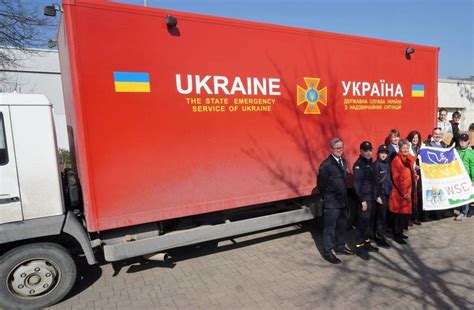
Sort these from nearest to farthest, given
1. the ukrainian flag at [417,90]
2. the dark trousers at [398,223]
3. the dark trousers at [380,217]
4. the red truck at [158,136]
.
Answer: the red truck at [158,136]
the dark trousers at [380,217]
the dark trousers at [398,223]
the ukrainian flag at [417,90]

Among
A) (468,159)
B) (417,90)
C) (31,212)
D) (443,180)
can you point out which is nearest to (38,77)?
(31,212)

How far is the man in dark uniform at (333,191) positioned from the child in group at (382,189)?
62 cm

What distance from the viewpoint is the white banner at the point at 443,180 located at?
5.94 m

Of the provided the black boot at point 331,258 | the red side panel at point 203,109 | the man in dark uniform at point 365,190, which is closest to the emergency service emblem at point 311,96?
the red side panel at point 203,109

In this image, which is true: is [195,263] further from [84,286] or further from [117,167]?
[117,167]

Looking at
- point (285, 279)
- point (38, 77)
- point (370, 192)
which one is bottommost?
point (285, 279)

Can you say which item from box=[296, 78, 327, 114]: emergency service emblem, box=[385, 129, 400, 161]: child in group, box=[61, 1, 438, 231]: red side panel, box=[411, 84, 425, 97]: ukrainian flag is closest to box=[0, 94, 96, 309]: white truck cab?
Result: box=[61, 1, 438, 231]: red side panel

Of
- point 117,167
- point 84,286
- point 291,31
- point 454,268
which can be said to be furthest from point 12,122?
point 454,268

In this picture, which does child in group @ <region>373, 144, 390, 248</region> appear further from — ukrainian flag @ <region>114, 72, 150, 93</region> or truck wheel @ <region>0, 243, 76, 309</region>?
truck wheel @ <region>0, 243, 76, 309</region>

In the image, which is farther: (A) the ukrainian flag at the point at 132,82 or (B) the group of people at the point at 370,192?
(B) the group of people at the point at 370,192

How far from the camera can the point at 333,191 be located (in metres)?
4.67

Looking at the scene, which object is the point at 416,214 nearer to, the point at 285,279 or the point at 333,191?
the point at 333,191

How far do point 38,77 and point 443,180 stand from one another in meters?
14.4

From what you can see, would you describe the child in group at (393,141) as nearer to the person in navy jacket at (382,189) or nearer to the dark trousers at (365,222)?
the person in navy jacket at (382,189)
